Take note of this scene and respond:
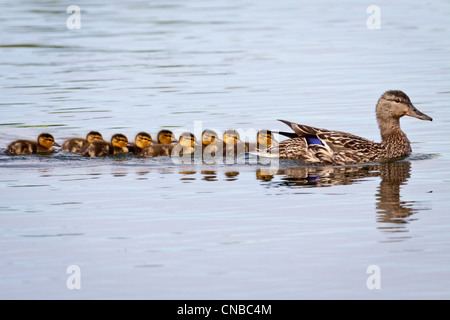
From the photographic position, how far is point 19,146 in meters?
11.7

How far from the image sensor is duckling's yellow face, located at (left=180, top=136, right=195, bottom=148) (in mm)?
11688

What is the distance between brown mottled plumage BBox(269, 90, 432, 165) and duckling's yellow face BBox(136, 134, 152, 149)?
1.41 m

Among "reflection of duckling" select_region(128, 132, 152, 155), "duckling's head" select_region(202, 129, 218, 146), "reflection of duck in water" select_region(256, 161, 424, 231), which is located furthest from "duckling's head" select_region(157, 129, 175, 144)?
"reflection of duck in water" select_region(256, 161, 424, 231)

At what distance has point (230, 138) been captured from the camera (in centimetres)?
1170

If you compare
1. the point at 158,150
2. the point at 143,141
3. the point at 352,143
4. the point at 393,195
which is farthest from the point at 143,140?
the point at 393,195

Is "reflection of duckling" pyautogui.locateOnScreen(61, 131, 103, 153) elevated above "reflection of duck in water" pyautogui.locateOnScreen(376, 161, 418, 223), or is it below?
above

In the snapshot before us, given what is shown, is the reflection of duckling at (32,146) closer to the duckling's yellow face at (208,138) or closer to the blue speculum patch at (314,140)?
the duckling's yellow face at (208,138)

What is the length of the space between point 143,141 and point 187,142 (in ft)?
1.62

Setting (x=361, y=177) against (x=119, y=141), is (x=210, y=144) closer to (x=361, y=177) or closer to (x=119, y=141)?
(x=119, y=141)

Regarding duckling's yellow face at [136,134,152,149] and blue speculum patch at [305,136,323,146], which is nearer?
blue speculum patch at [305,136,323,146]

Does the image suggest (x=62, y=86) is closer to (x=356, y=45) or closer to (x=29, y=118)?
(x=29, y=118)

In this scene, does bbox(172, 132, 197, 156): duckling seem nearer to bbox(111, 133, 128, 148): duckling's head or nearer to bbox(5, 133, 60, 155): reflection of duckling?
bbox(111, 133, 128, 148): duckling's head

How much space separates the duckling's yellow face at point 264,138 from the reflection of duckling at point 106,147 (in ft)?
4.85
